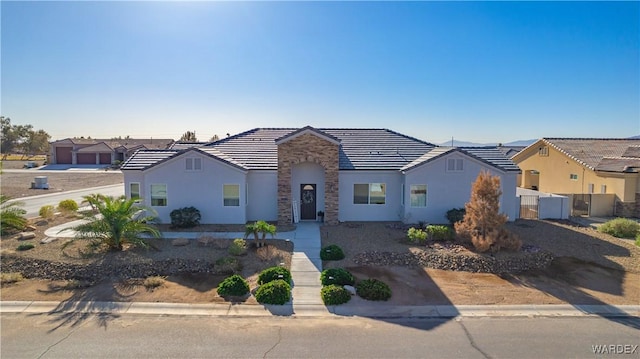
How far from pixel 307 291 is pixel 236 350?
3726 millimetres

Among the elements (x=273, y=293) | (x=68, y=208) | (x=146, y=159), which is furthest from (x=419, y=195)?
(x=68, y=208)

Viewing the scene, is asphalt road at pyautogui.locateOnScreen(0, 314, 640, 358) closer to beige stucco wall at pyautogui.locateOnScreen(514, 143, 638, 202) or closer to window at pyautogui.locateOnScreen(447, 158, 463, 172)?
window at pyautogui.locateOnScreen(447, 158, 463, 172)

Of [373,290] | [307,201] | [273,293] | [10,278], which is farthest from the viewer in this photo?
[307,201]

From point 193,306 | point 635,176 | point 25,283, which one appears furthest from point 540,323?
point 635,176

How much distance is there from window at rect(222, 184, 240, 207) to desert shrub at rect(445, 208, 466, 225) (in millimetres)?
11297

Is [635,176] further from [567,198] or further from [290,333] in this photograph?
[290,333]

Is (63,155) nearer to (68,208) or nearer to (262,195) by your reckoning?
(68,208)

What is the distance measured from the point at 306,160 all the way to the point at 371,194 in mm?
4167

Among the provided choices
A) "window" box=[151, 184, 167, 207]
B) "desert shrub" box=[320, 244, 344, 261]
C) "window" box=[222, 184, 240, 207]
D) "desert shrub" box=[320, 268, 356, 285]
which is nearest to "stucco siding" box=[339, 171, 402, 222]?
"window" box=[222, 184, 240, 207]

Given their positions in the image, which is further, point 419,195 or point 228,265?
point 419,195

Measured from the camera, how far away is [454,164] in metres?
20.2

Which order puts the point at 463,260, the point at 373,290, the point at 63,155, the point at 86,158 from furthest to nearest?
the point at 63,155 < the point at 86,158 < the point at 463,260 < the point at 373,290

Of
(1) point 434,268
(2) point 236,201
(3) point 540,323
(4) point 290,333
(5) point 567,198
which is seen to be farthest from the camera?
(5) point 567,198

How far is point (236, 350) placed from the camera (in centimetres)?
835
